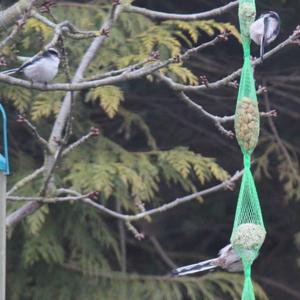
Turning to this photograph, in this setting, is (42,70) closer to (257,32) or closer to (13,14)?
(13,14)

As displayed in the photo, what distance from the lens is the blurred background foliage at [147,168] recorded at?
4.01 m

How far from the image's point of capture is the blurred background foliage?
4008mm

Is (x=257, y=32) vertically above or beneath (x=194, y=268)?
above

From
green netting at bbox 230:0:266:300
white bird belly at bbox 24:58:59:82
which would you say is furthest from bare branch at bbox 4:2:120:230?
green netting at bbox 230:0:266:300

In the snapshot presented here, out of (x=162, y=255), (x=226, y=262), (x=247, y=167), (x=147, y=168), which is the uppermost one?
(x=247, y=167)

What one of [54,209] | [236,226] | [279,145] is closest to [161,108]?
[279,145]

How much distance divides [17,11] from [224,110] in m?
2.19

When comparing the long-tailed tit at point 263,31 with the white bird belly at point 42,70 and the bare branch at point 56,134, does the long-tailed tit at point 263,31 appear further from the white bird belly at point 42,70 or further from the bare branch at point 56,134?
the white bird belly at point 42,70

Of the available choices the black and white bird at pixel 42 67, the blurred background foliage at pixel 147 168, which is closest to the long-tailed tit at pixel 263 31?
the blurred background foliage at pixel 147 168

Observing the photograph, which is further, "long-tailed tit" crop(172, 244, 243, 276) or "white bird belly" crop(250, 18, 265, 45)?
"white bird belly" crop(250, 18, 265, 45)

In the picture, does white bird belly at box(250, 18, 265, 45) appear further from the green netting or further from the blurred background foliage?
the blurred background foliage

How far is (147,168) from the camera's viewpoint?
4.15 metres

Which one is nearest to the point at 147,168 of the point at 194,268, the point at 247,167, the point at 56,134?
the point at 56,134

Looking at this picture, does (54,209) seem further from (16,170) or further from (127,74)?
(127,74)
